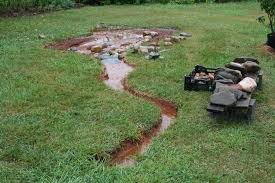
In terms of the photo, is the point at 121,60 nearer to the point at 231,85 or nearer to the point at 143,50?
the point at 143,50

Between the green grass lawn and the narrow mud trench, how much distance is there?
12cm

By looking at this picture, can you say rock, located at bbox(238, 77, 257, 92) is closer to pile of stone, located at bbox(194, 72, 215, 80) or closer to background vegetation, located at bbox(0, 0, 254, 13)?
pile of stone, located at bbox(194, 72, 215, 80)

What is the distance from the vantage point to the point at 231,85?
673 centimetres

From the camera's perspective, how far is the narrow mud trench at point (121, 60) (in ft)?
18.4

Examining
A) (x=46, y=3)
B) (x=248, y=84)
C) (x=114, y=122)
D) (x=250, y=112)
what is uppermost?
(x=46, y=3)

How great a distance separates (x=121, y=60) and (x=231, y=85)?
A: 362 cm

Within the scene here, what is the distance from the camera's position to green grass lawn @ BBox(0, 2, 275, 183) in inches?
192

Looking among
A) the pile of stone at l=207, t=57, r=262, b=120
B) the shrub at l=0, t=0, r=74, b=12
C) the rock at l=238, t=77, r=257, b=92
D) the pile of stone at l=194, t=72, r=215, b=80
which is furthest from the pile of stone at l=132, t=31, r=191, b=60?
the shrub at l=0, t=0, r=74, b=12

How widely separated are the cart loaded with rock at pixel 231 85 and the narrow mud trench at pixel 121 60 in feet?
2.30

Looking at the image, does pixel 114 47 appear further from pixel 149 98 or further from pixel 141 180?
pixel 141 180

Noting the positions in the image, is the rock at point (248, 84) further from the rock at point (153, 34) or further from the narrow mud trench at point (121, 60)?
the rock at point (153, 34)

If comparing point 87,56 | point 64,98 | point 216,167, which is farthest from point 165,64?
point 216,167

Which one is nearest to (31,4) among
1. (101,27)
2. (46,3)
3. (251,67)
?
(46,3)

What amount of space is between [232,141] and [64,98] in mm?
2735
